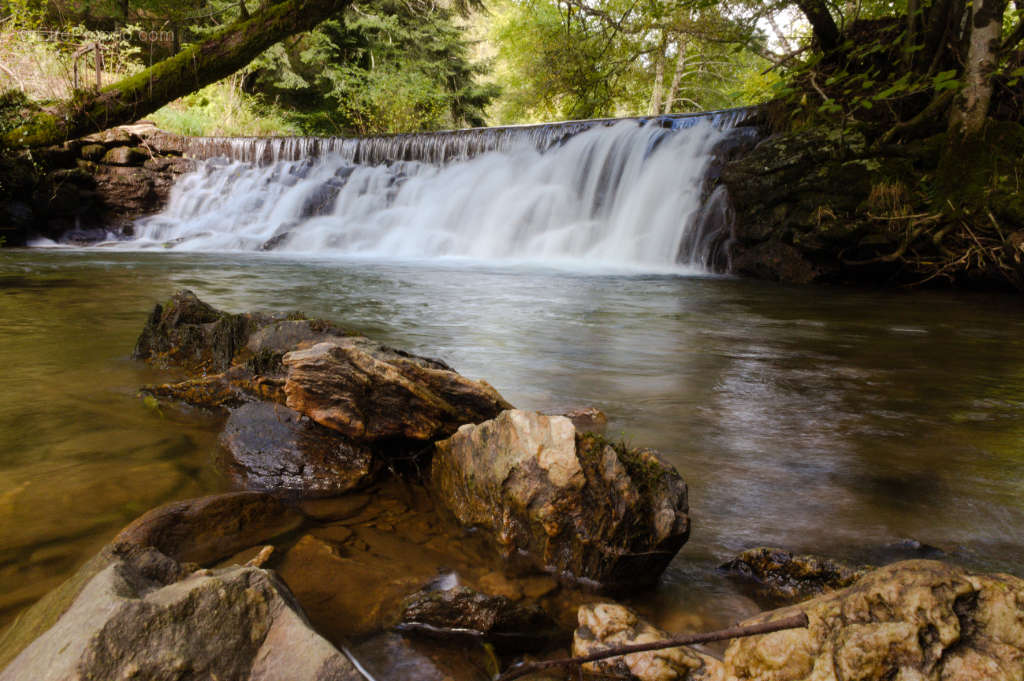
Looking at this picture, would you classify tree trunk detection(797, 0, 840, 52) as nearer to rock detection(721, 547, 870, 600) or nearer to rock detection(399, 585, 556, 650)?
rock detection(721, 547, 870, 600)

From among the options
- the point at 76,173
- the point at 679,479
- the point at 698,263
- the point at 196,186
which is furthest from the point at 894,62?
the point at 76,173

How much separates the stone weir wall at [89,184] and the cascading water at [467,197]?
1.99 ft

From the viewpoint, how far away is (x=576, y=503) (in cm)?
188

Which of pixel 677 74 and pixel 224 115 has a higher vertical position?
pixel 677 74

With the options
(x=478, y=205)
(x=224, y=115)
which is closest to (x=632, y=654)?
(x=478, y=205)

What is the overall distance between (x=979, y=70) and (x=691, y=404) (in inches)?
296

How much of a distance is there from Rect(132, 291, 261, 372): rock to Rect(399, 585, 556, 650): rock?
8.53ft

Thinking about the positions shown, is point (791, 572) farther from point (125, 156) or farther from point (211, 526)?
point (125, 156)

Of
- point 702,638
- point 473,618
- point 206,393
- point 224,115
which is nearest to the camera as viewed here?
point 702,638

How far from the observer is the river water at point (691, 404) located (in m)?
2.07

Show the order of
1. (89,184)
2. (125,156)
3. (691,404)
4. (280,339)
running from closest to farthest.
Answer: (280,339) → (691,404) → (89,184) → (125,156)

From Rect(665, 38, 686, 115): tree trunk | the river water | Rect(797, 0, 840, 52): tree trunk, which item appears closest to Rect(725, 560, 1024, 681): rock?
the river water

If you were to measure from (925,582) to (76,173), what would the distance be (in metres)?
18.9

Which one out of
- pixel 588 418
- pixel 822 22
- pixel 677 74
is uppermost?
pixel 677 74
